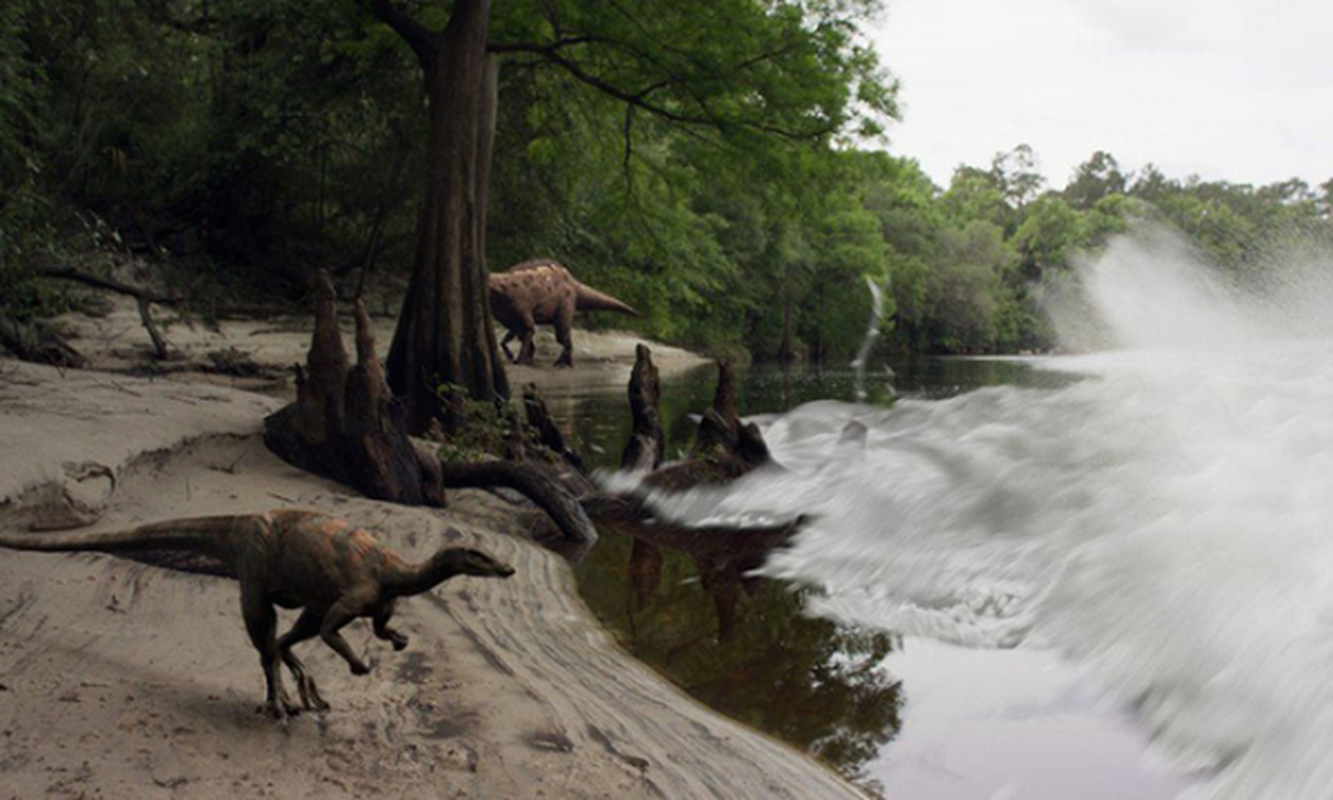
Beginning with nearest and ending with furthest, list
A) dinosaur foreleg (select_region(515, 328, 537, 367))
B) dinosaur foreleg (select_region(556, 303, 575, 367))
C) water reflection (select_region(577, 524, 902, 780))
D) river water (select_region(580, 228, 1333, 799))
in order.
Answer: river water (select_region(580, 228, 1333, 799)), water reflection (select_region(577, 524, 902, 780)), dinosaur foreleg (select_region(515, 328, 537, 367)), dinosaur foreleg (select_region(556, 303, 575, 367))

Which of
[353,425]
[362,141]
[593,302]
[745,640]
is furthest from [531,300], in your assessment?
[745,640]

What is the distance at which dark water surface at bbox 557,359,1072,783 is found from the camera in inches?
142

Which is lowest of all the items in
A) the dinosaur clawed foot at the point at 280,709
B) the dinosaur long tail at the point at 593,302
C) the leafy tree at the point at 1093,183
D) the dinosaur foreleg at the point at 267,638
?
the dinosaur clawed foot at the point at 280,709

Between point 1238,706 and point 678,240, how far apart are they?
15746 millimetres

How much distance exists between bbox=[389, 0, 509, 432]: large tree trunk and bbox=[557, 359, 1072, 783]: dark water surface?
4454 millimetres

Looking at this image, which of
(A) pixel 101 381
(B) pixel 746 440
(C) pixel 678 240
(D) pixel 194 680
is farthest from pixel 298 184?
(D) pixel 194 680

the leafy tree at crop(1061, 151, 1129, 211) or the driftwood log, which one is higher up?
the leafy tree at crop(1061, 151, 1129, 211)

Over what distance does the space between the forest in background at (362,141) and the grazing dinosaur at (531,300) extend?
1.89m

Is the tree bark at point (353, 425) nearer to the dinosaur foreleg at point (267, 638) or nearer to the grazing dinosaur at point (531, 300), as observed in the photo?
the dinosaur foreleg at point (267, 638)

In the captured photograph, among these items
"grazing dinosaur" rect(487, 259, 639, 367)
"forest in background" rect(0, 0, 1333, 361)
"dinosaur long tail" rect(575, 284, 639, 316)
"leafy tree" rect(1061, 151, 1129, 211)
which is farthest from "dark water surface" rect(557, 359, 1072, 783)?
"leafy tree" rect(1061, 151, 1129, 211)

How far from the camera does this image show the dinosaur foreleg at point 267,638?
2.70 m

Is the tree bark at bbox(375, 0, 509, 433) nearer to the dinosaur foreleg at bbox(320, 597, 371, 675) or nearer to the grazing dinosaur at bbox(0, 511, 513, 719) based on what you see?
the grazing dinosaur at bbox(0, 511, 513, 719)

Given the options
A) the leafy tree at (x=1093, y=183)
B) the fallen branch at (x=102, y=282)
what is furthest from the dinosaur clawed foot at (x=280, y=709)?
the leafy tree at (x=1093, y=183)

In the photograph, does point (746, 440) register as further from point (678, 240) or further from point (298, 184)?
point (298, 184)
